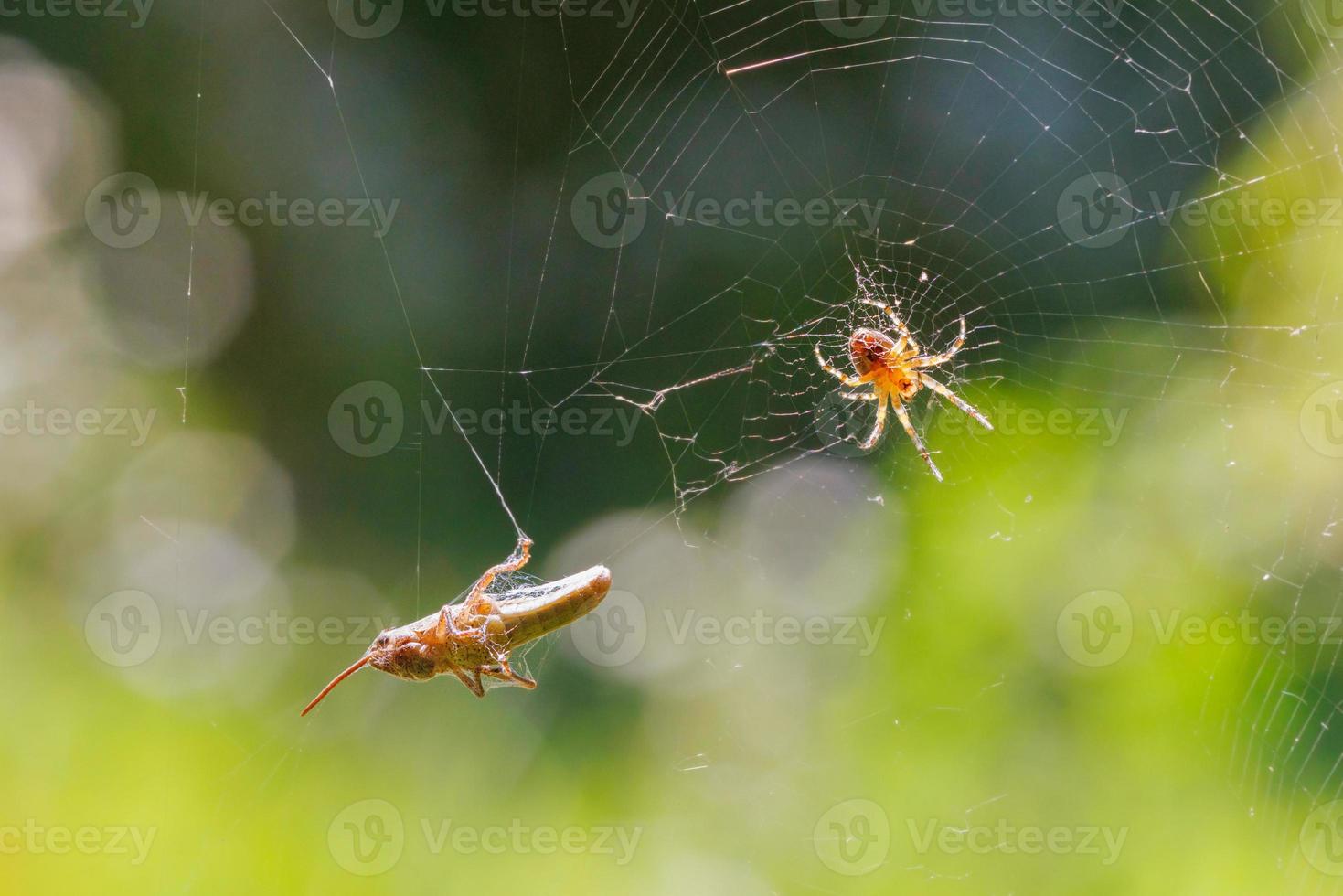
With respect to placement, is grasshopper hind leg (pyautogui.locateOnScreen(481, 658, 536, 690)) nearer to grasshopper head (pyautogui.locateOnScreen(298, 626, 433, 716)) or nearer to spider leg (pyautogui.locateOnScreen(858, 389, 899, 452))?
grasshopper head (pyautogui.locateOnScreen(298, 626, 433, 716))

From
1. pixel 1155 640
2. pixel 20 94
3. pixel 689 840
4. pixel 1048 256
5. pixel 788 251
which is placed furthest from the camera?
pixel 20 94

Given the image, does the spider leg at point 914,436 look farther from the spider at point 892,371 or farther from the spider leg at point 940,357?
the spider leg at point 940,357

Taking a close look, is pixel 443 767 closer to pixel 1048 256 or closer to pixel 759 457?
pixel 759 457

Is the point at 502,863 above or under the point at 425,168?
under

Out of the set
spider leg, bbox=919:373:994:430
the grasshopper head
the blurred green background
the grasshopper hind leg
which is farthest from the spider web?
the grasshopper head

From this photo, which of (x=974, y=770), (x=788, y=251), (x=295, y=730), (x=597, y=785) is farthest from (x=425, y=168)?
(x=974, y=770)

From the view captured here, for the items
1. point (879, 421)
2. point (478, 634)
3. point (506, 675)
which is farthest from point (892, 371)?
point (478, 634)
